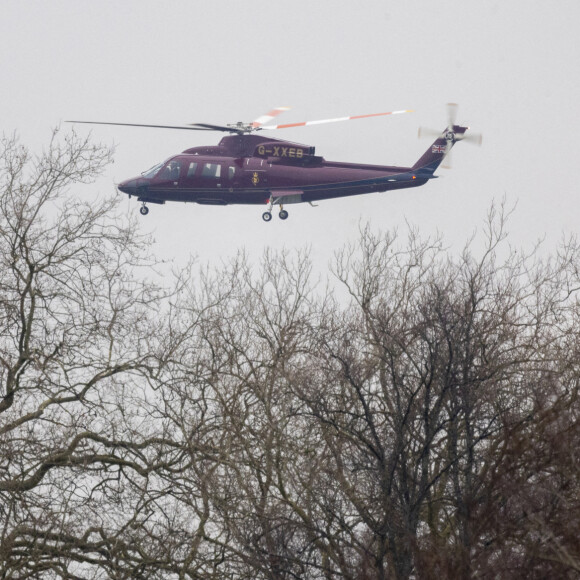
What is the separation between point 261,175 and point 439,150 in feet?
24.8

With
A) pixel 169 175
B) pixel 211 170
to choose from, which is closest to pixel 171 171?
pixel 169 175

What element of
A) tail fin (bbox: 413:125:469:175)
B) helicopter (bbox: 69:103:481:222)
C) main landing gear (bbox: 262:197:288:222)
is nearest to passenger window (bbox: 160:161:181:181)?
helicopter (bbox: 69:103:481:222)

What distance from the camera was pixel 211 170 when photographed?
49156 mm

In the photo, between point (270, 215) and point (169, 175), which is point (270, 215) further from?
point (169, 175)

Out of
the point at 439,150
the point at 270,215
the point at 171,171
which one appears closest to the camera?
the point at 270,215

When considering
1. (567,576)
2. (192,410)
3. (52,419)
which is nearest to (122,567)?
(52,419)

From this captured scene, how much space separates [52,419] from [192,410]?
400 centimetres

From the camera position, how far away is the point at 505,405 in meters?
24.7

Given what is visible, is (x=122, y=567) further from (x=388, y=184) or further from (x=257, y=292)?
(x=388, y=184)

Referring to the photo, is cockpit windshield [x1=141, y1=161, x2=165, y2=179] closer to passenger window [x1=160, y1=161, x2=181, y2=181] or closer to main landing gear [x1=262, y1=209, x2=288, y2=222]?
passenger window [x1=160, y1=161, x2=181, y2=181]

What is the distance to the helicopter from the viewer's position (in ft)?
159

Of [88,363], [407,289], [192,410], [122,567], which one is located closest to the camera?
[122,567]

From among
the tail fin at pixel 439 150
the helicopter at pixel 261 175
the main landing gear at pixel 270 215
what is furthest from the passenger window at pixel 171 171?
the tail fin at pixel 439 150

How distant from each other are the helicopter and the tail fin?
5 centimetres
